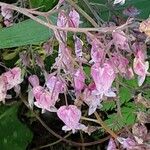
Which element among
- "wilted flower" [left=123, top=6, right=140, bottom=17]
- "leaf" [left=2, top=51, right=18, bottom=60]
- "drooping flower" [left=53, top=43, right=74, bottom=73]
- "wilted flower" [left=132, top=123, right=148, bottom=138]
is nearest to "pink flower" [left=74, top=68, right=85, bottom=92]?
"drooping flower" [left=53, top=43, right=74, bottom=73]

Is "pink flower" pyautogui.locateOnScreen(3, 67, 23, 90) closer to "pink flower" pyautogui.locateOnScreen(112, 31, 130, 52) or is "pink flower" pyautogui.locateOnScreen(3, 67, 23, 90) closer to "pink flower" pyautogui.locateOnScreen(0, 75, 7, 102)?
"pink flower" pyautogui.locateOnScreen(0, 75, 7, 102)

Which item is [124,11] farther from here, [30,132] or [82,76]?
[30,132]

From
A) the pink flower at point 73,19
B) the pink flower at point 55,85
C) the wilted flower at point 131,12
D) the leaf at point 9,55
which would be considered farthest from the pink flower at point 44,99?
the leaf at point 9,55

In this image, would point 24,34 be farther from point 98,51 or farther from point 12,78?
point 98,51

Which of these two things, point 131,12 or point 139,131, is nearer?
point 139,131

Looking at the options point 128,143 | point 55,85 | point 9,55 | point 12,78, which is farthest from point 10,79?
point 9,55
